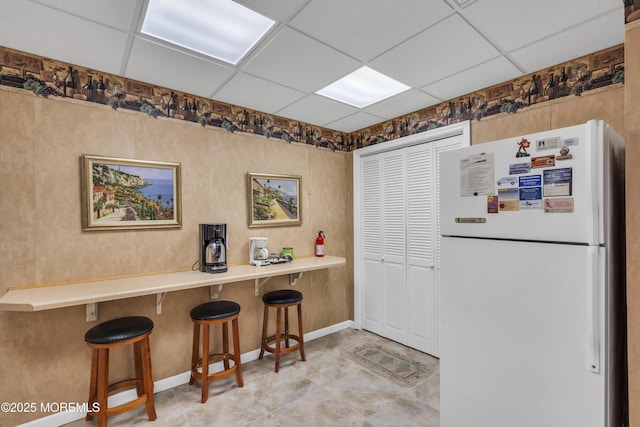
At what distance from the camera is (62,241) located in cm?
211

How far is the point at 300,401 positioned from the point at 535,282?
6.46 ft

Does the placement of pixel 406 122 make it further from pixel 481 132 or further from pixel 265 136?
pixel 265 136

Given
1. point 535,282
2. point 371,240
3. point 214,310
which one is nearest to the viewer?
point 535,282

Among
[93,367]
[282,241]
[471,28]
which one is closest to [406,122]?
[471,28]

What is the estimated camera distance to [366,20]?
1.65 metres

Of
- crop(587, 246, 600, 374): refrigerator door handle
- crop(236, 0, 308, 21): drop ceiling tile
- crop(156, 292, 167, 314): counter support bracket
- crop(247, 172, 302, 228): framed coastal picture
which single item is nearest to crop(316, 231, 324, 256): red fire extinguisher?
crop(247, 172, 302, 228): framed coastal picture

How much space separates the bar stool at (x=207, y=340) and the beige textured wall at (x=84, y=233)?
0.15 meters

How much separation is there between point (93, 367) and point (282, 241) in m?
1.90

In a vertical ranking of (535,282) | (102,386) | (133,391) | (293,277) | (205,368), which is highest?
(535,282)

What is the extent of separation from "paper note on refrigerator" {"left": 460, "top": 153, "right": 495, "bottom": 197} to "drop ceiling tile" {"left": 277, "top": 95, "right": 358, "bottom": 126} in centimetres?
158

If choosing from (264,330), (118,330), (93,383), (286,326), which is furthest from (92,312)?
(286,326)

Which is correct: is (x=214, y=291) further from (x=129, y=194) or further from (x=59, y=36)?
(x=59, y=36)

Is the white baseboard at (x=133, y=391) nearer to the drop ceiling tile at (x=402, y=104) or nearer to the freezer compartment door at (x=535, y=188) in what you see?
the freezer compartment door at (x=535, y=188)

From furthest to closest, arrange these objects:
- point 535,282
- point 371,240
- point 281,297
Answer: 1. point 371,240
2. point 281,297
3. point 535,282
